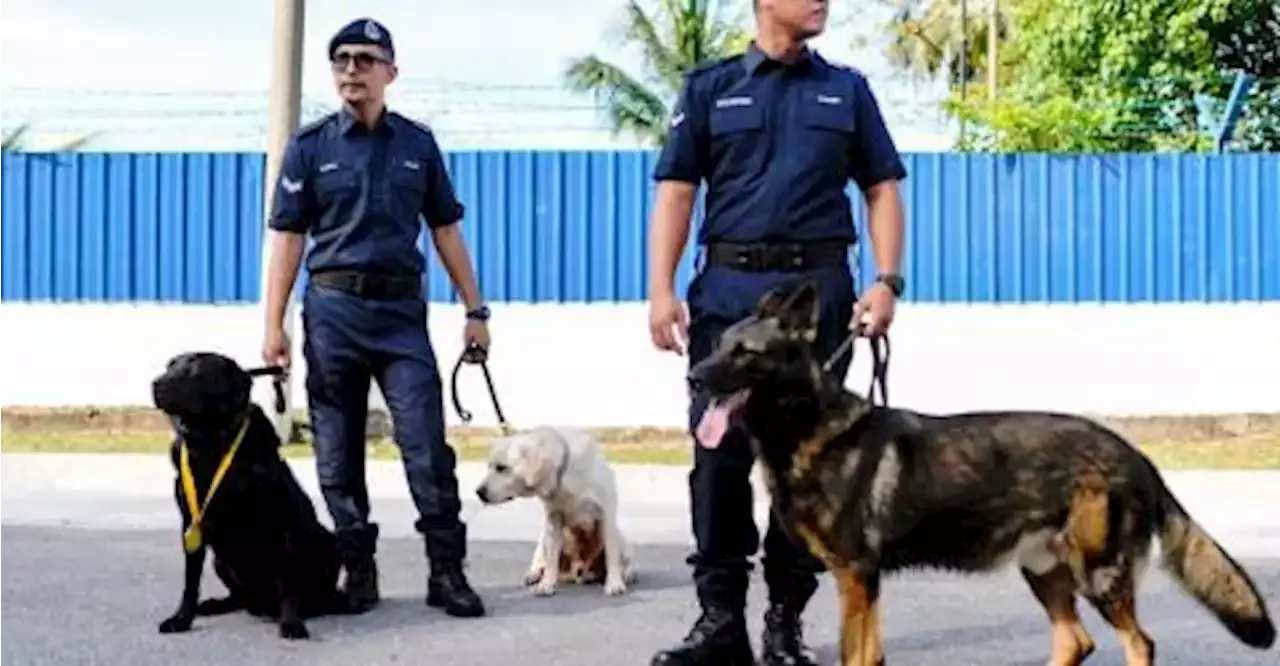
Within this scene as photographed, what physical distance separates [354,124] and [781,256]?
1.86 meters

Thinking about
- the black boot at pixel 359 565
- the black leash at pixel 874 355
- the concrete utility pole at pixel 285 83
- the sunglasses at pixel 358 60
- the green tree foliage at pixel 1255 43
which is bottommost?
the black boot at pixel 359 565

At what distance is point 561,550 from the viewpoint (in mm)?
7555

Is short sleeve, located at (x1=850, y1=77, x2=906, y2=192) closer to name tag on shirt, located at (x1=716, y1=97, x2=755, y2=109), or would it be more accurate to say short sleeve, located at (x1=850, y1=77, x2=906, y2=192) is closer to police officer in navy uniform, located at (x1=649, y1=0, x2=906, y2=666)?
police officer in navy uniform, located at (x1=649, y1=0, x2=906, y2=666)

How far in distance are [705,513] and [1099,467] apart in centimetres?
127

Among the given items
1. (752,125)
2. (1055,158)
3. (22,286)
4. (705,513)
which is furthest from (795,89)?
(22,286)

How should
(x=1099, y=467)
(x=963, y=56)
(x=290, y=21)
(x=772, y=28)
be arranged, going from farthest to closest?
(x=963, y=56)
(x=290, y=21)
(x=772, y=28)
(x=1099, y=467)

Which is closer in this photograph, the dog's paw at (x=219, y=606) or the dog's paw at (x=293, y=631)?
the dog's paw at (x=293, y=631)

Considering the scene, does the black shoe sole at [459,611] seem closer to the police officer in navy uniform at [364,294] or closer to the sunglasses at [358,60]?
the police officer in navy uniform at [364,294]

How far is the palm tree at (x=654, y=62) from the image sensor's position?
100 ft

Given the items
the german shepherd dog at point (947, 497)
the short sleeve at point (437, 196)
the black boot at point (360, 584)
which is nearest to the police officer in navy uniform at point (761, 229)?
the german shepherd dog at point (947, 497)

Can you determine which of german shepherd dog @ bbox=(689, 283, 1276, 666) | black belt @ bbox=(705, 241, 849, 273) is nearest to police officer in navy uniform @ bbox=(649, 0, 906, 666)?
black belt @ bbox=(705, 241, 849, 273)

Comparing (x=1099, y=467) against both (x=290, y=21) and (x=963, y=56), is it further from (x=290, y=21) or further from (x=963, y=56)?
(x=963, y=56)

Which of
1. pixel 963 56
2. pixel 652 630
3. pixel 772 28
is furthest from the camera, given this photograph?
pixel 963 56

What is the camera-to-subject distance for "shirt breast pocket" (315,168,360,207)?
653 centimetres
